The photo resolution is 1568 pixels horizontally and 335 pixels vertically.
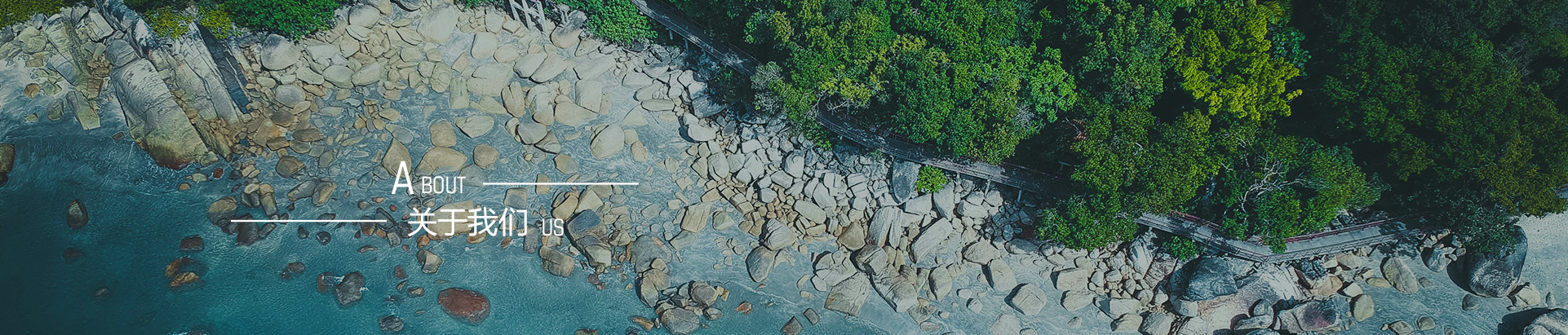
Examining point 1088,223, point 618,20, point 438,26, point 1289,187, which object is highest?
point 618,20

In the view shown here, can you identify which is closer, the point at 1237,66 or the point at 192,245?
the point at 1237,66

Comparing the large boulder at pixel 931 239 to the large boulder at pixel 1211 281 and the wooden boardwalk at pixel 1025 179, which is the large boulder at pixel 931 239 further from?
the large boulder at pixel 1211 281

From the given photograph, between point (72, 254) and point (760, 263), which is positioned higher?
point (760, 263)

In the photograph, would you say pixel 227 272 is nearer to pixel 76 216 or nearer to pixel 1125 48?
pixel 76 216

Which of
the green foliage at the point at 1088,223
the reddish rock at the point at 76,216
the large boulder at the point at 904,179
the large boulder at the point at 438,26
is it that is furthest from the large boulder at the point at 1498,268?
the reddish rock at the point at 76,216

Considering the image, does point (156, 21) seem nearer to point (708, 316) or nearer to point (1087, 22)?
point (708, 316)

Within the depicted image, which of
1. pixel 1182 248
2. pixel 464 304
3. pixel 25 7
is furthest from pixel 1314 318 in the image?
pixel 25 7

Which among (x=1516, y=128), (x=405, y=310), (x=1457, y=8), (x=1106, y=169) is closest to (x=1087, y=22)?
(x=1106, y=169)

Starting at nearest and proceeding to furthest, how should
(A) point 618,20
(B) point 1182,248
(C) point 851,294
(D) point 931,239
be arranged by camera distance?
(B) point 1182,248 → (C) point 851,294 → (D) point 931,239 → (A) point 618,20
